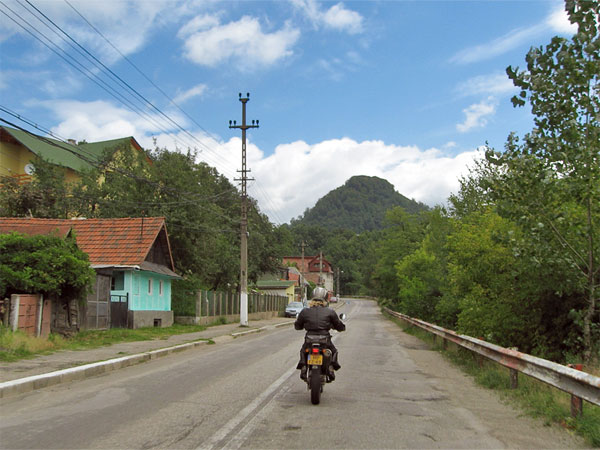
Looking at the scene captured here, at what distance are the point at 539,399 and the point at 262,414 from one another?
13.2 ft

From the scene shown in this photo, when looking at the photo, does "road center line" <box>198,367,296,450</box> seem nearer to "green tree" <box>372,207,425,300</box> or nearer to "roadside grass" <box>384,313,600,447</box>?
"roadside grass" <box>384,313,600,447</box>

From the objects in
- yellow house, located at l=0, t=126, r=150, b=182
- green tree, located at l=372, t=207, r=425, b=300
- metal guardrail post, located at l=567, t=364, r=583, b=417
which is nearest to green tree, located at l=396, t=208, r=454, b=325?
green tree, located at l=372, t=207, r=425, b=300

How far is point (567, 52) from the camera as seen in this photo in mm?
9203

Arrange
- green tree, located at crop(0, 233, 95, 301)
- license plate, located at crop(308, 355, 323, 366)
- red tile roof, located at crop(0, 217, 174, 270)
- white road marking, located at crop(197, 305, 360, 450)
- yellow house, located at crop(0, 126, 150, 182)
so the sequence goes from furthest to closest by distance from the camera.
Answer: yellow house, located at crop(0, 126, 150, 182), red tile roof, located at crop(0, 217, 174, 270), green tree, located at crop(0, 233, 95, 301), license plate, located at crop(308, 355, 323, 366), white road marking, located at crop(197, 305, 360, 450)

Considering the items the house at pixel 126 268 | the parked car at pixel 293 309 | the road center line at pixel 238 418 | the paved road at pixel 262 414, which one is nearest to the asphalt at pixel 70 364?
the paved road at pixel 262 414

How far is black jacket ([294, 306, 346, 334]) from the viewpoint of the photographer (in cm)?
816

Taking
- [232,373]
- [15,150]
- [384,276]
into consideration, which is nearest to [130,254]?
[232,373]

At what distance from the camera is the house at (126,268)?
22.0 metres

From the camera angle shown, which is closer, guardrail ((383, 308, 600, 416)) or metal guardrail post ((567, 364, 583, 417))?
guardrail ((383, 308, 600, 416))

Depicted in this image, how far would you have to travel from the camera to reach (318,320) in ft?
26.9

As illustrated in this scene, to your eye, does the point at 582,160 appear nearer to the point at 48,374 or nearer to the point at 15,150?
the point at 48,374

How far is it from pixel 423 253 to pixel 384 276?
18.1 metres

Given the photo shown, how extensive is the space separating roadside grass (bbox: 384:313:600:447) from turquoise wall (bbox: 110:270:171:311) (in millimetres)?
16407

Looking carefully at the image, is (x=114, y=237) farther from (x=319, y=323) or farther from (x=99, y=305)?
(x=319, y=323)
